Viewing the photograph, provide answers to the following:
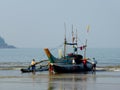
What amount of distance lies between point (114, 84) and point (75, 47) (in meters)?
19.4

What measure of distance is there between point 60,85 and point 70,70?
1588 centimetres

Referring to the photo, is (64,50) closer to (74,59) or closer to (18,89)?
(74,59)

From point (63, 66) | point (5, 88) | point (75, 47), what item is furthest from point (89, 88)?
point (75, 47)

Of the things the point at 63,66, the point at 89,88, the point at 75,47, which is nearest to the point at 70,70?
the point at 63,66

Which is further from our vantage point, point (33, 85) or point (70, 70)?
point (70, 70)

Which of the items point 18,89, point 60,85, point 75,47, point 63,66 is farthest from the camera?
point 75,47

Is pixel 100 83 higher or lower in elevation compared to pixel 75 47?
lower

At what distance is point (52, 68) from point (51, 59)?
93 cm

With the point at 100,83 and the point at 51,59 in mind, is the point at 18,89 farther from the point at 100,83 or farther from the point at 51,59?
the point at 51,59

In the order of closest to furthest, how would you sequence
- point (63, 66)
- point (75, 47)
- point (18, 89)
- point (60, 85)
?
point (18, 89), point (60, 85), point (63, 66), point (75, 47)

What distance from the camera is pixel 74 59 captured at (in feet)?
173

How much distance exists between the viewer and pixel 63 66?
51.6 metres

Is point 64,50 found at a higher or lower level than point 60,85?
higher

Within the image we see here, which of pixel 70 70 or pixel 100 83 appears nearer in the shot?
pixel 100 83
